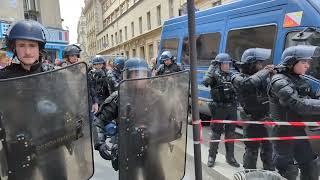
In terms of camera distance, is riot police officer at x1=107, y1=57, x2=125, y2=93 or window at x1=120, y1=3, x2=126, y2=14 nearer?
riot police officer at x1=107, y1=57, x2=125, y2=93

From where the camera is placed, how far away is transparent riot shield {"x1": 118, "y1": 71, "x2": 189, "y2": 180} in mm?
2053

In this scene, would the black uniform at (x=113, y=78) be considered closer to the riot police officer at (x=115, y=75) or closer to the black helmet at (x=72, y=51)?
the riot police officer at (x=115, y=75)

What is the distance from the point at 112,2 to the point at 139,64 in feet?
149

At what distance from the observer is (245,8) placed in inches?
255

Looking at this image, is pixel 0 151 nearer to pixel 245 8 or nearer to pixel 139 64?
pixel 139 64

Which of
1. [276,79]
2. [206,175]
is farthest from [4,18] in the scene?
[276,79]

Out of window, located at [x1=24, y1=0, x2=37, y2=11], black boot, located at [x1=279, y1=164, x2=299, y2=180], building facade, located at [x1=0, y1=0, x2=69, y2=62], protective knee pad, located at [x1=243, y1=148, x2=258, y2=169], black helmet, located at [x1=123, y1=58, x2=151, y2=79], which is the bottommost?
protective knee pad, located at [x1=243, y1=148, x2=258, y2=169]

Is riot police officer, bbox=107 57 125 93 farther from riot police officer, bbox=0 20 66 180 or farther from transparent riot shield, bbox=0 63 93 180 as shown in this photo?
transparent riot shield, bbox=0 63 93 180

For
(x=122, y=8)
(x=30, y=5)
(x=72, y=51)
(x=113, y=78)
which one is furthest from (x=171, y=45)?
(x=122, y=8)

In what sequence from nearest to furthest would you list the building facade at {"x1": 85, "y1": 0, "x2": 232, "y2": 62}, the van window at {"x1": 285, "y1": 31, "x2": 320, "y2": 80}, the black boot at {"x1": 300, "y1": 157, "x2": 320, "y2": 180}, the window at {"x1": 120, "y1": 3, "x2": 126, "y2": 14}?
the black boot at {"x1": 300, "y1": 157, "x2": 320, "y2": 180} < the van window at {"x1": 285, "y1": 31, "x2": 320, "y2": 80} < the building facade at {"x1": 85, "y1": 0, "x2": 232, "y2": 62} < the window at {"x1": 120, "y1": 3, "x2": 126, "y2": 14}

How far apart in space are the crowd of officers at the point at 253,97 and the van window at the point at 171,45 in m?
3.82

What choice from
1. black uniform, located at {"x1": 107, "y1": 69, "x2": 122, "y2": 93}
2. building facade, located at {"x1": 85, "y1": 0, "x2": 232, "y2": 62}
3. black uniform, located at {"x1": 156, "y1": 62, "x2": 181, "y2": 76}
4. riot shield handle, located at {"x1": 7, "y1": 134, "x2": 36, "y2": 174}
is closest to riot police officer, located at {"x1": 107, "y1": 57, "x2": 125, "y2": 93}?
black uniform, located at {"x1": 107, "y1": 69, "x2": 122, "y2": 93}

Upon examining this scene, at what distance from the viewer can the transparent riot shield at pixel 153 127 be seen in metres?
2.05

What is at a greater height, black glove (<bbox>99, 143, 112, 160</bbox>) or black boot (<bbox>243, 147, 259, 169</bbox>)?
black glove (<bbox>99, 143, 112, 160</bbox>)
